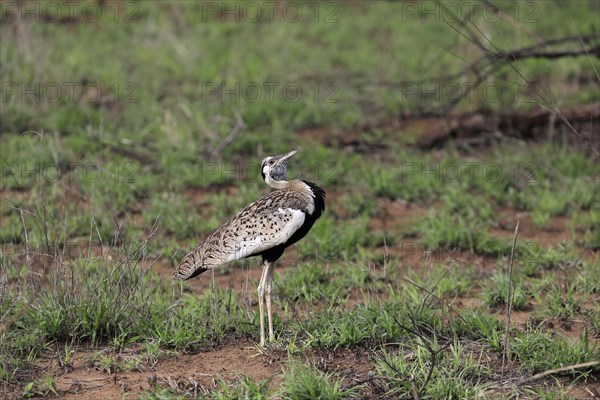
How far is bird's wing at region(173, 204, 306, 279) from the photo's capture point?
4.84 m

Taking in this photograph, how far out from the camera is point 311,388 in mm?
4223

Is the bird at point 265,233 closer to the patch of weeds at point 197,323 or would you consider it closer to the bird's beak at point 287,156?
the bird's beak at point 287,156

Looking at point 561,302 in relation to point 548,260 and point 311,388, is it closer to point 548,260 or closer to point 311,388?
point 548,260

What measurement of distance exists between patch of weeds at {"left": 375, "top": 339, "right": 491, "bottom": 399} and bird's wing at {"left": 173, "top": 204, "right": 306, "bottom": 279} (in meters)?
0.87

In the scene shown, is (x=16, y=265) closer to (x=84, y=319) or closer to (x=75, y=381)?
(x=84, y=319)

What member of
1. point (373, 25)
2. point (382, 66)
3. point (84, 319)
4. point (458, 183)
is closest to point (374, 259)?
point (458, 183)

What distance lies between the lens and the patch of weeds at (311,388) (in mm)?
4230

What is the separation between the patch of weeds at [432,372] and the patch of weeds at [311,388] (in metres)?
0.23

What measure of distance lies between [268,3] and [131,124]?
3.53 metres

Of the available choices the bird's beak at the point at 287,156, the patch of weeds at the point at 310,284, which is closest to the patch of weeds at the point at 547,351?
the patch of weeds at the point at 310,284

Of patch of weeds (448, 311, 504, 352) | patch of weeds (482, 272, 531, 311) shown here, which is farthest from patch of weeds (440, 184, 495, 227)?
patch of weeds (448, 311, 504, 352)

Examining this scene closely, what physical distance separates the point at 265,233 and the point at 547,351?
5.45 feet

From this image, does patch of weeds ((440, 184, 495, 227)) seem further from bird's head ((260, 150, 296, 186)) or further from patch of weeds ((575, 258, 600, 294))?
bird's head ((260, 150, 296, 186))

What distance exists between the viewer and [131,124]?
8.48m
